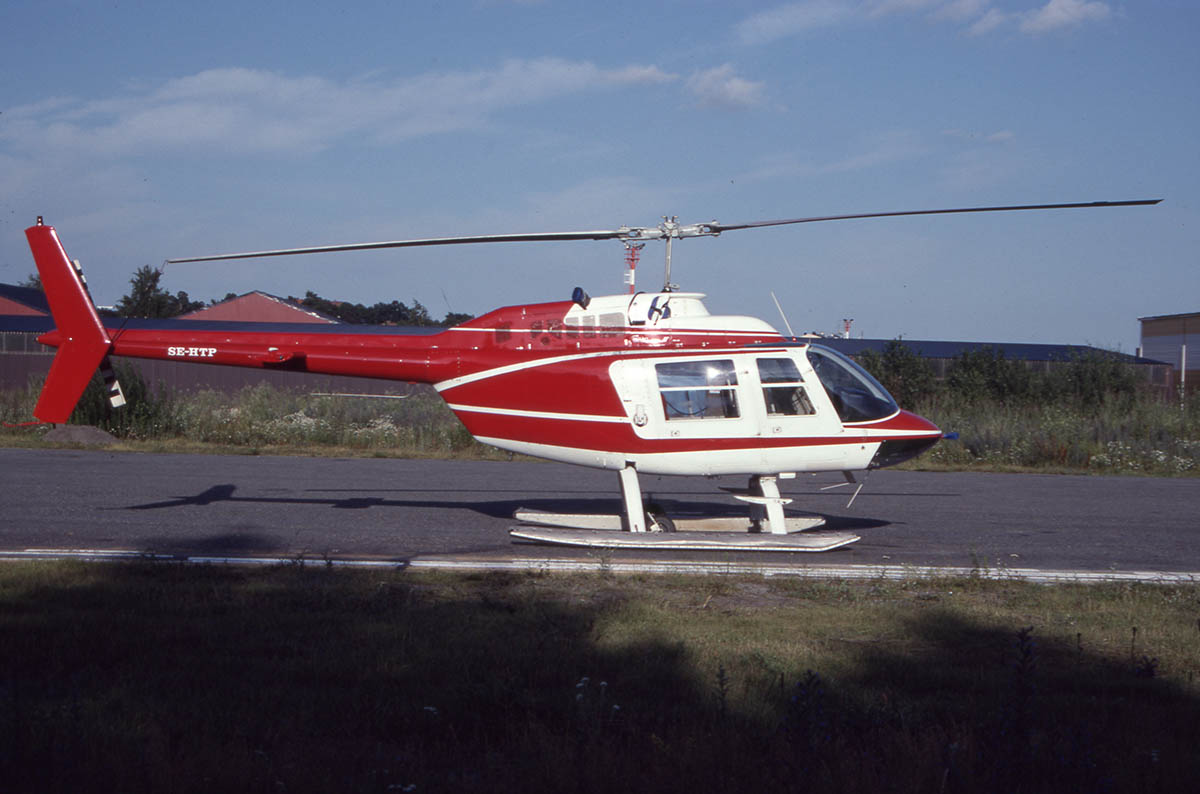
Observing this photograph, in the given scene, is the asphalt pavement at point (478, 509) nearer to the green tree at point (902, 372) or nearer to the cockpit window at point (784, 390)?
the cockpit window at point (784, 390)

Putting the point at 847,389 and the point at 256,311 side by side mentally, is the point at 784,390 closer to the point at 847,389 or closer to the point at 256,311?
the point at 847,389

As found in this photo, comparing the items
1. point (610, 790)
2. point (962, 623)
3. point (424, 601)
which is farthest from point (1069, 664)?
point (424, 601)

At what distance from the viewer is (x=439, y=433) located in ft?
79.2

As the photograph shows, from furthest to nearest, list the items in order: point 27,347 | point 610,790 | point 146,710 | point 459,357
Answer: point 27,347, point 459,357, point 146,710, point 610,790

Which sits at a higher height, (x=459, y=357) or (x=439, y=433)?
(x=459, y=357)

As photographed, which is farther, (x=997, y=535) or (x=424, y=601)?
(x=997, y=535)

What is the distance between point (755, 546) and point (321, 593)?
479 cm

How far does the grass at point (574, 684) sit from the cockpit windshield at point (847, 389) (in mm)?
2824

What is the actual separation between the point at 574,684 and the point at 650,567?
4153 millimetres

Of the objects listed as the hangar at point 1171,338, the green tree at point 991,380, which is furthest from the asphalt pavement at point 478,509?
the hangar at point 1171,338

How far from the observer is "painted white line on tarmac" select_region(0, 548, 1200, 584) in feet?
29.9

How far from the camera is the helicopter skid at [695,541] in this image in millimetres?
10359

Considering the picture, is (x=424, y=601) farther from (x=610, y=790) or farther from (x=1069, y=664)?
(x=1069, y=664)

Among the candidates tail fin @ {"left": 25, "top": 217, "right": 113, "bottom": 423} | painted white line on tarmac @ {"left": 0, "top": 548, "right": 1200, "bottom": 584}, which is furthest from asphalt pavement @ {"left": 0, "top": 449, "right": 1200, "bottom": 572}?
tail fin @ {"left": 25, "top": 217, "right": 113, "bottom": 423}
